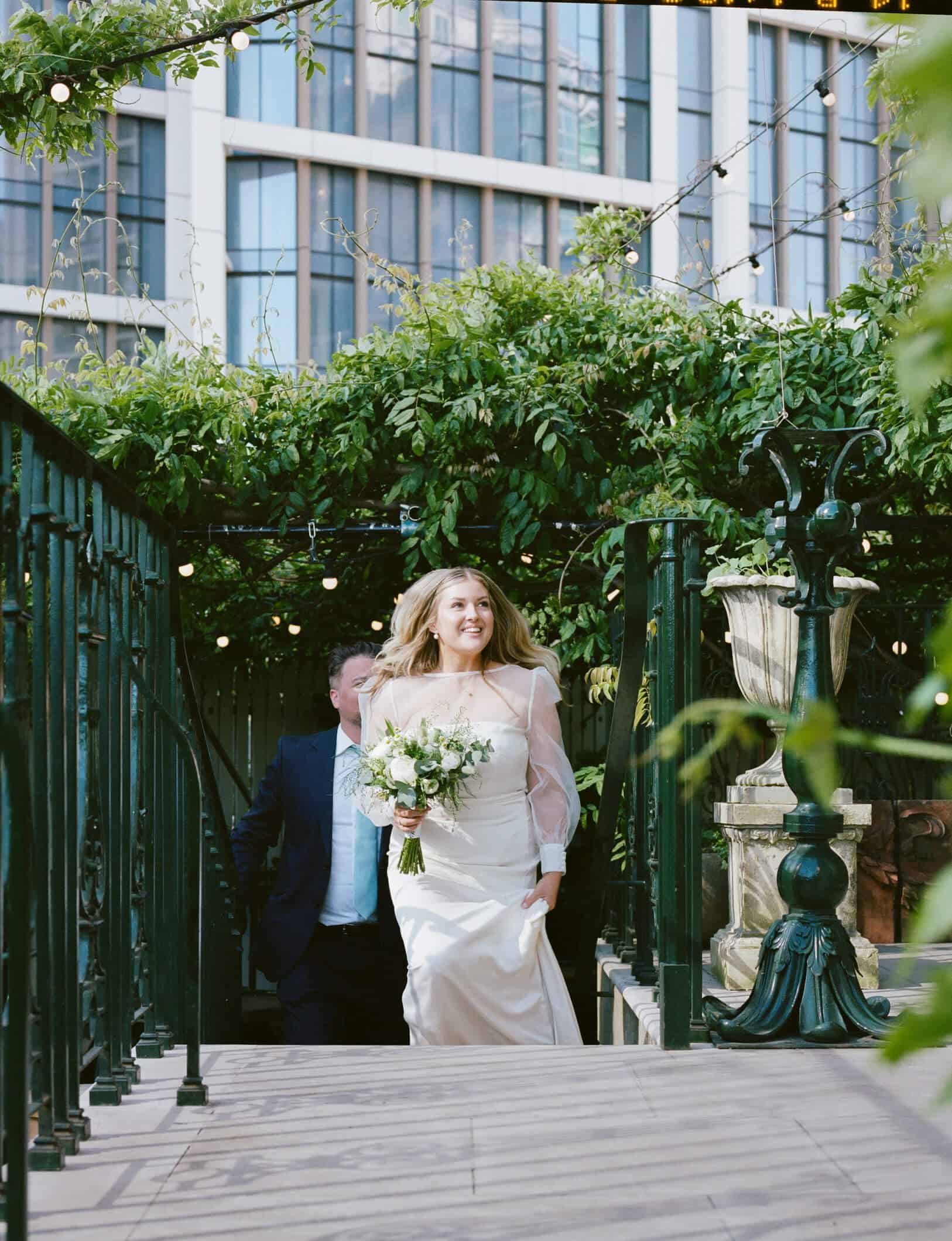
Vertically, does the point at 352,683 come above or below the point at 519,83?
→ below

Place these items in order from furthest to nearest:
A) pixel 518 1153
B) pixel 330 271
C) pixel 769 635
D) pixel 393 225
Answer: pixel 393 225 → pixel 330 271 → pixel 769 635 → pixel 518 1153

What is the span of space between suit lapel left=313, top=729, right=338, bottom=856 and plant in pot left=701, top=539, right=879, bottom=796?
170 cm

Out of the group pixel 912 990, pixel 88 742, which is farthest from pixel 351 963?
pixel 88 742

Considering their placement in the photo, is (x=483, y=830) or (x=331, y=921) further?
(x=331, y=921)

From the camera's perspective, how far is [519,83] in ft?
77.9

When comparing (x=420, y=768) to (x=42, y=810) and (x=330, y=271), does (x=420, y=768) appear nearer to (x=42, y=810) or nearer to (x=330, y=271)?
(x=42, y=810)

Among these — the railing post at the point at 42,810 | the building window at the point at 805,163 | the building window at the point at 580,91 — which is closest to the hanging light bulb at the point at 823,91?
the railing post at the point at 42,810

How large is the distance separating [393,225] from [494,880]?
20.3m

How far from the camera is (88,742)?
2.82 meters

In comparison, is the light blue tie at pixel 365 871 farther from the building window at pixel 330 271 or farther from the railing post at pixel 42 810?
the building window at pixel 330 271

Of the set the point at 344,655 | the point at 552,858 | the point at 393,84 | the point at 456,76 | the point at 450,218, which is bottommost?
the point at 552,858

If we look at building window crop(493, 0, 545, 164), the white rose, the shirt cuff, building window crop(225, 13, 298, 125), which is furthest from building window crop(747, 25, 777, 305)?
the white rose

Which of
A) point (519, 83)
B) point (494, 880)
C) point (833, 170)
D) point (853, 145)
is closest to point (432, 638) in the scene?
point (494, 880)

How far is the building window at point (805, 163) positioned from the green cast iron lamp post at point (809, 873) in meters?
21.7
